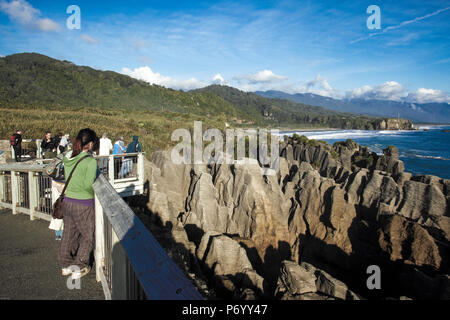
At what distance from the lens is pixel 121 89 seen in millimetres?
80375

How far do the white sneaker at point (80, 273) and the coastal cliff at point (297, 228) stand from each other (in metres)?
1.85

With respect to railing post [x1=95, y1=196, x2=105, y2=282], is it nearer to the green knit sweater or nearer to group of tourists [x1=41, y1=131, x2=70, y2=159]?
the green knit sweater

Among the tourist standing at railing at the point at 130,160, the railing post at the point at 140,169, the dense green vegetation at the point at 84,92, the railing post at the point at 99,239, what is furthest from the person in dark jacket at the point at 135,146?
the dense green vegetation at the point at 84,92

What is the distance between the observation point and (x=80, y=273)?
344 cm

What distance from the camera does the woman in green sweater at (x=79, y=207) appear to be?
10.8 ft

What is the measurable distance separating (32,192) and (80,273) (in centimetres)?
329

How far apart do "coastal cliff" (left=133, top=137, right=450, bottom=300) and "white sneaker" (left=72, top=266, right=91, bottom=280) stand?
1.85 meters

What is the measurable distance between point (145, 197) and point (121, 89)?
7928 centimetres

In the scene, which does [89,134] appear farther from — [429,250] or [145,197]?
[429,250]

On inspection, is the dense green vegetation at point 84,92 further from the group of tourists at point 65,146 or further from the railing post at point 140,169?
the railing post at point 140,169

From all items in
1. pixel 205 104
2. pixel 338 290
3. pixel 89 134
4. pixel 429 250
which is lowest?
pixel 429 250

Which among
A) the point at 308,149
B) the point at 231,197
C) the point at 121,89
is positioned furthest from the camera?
the point at 121,89

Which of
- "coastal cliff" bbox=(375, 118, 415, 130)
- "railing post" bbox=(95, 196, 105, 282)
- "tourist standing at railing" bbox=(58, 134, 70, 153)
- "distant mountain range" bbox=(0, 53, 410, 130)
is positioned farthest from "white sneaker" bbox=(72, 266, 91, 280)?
"coastal cliff" bbox=(375, 118, 415, 130)
